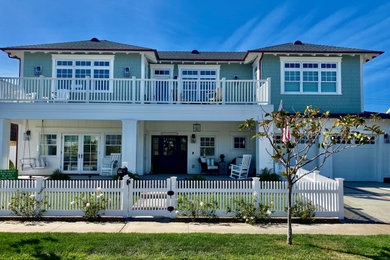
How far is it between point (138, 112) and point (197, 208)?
18.8 feet

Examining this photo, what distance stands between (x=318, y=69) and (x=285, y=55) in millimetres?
1821

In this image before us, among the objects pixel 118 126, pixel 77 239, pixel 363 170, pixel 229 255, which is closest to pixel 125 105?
pixel 118 126

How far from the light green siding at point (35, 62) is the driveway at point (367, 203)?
14.0 metres

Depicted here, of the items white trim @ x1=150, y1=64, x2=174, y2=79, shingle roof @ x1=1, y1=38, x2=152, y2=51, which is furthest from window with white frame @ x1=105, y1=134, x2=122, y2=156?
shingle roof @ x1=1, y1=38, x2=152, y2=51

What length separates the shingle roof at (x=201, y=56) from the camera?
45.2ft

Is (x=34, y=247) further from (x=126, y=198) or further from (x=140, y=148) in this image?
(x=140, y=148)

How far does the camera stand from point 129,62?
1262 centimetres

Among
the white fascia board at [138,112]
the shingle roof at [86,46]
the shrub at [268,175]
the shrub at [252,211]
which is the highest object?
the shingle roof at [86,46]

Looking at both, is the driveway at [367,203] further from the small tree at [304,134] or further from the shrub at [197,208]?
the shrub at [197,208]

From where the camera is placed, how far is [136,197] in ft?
21.3

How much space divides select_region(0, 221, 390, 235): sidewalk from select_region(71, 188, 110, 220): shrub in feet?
0.81

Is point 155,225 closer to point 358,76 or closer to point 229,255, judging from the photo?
point 229,255

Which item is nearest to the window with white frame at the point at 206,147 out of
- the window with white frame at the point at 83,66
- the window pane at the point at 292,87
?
the window pane at the point at 292,87

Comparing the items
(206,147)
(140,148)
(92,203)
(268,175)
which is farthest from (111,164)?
(268,175)
